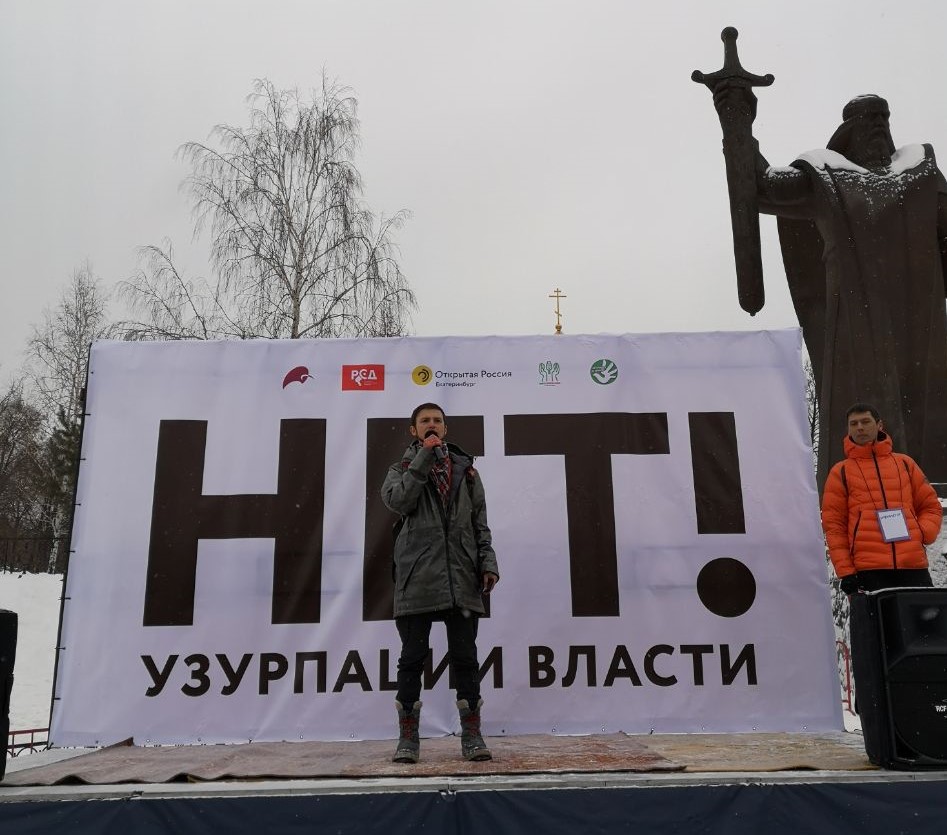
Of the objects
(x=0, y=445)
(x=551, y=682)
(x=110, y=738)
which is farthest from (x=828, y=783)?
(x=0, y=445)

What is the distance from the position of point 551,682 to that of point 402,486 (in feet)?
5.13

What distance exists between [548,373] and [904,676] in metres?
2.54

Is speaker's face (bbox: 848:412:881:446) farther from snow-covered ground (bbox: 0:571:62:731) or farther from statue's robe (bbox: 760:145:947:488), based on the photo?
snow-covered ground (bbox: 0:571:62:731)

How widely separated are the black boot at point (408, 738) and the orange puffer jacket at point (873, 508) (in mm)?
2208

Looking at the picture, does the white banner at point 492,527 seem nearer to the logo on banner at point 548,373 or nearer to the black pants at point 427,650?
the logo on banner at point 548,373

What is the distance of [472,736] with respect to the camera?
376 cm

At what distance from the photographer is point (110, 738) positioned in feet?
14.9

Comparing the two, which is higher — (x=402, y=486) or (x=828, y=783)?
(x=402, y=486)

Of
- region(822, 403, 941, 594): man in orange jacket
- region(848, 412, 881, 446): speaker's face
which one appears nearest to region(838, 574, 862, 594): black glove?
region(822, 403, 941, 594): man in orange jacket

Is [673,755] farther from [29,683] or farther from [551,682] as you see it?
[29,683]

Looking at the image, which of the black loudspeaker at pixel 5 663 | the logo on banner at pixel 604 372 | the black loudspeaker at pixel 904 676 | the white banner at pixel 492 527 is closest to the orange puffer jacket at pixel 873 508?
the black loudspeaker at pixel 904 676

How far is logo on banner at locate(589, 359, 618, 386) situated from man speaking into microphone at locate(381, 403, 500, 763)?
1.34 m

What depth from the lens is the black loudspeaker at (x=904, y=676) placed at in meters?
3.33

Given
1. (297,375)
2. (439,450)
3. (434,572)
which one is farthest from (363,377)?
(434,572)
